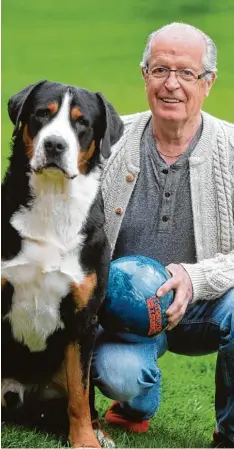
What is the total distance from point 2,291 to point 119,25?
1.51m

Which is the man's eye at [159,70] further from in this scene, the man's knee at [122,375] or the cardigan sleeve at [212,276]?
the man's knee at [122,375]

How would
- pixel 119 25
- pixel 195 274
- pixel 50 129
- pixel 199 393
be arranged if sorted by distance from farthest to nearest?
pixel 199 393 < pixel 119 25 < pixel 195 274 < pixel 50 129

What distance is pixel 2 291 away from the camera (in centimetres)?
414

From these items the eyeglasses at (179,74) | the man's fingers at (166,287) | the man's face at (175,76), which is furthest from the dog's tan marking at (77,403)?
the eyeglasses at (179,74)

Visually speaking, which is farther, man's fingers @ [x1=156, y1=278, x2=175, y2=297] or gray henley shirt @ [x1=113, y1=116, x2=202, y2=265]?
gray henley shirt @ [x1=113, y1=116, x2=202, y2=265]

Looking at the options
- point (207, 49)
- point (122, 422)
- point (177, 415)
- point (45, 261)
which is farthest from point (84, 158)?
point (177, 415)

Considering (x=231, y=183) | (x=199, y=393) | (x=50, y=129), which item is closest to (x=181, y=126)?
(x=231, y=183)

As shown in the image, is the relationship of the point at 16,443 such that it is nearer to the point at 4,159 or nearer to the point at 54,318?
the point at 54,318

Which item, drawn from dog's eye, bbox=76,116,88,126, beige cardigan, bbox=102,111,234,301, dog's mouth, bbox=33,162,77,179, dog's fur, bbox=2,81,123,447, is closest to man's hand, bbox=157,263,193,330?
beige cardigan, bbox=102,111,234,301

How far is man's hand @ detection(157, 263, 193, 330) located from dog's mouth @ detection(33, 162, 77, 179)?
686 mm

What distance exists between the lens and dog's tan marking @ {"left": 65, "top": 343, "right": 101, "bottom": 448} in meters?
4.27

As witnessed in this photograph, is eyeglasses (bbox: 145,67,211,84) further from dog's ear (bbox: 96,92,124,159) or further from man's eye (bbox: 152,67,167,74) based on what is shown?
dog's ear (bbox: 96,92,124,159)

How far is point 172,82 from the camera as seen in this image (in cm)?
466

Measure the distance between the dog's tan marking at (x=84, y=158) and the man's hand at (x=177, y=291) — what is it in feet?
2.05
